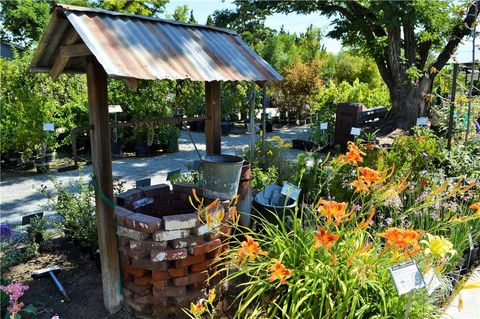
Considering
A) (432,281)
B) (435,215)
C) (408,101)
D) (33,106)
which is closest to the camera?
(432,281)

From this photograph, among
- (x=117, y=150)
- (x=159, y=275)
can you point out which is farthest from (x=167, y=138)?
(x=159, y=275)

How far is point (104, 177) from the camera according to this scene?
268 cm

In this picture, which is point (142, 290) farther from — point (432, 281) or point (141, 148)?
point (141, 148)

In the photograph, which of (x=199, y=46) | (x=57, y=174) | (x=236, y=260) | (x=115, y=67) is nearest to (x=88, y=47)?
(x=115, y=67)

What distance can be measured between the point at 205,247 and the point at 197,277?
229 mm

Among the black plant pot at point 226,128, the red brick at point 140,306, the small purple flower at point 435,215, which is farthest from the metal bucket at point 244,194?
the black plant pot at point 226,128

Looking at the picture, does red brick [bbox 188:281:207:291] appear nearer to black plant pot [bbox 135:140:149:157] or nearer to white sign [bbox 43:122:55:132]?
white sign [bbox 43:122:55:132]

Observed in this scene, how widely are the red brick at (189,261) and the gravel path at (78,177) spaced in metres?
1.98

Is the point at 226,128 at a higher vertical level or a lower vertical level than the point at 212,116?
lower

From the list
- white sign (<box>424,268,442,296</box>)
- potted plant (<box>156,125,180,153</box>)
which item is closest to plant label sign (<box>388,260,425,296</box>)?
white sign (<box>424,268,442,296</box>)

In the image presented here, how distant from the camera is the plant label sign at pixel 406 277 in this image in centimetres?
171

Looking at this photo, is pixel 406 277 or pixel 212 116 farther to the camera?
pixel 212 116

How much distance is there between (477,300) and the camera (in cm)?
295

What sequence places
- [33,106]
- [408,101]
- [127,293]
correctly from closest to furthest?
[127,293], [33,106], [408,101]
